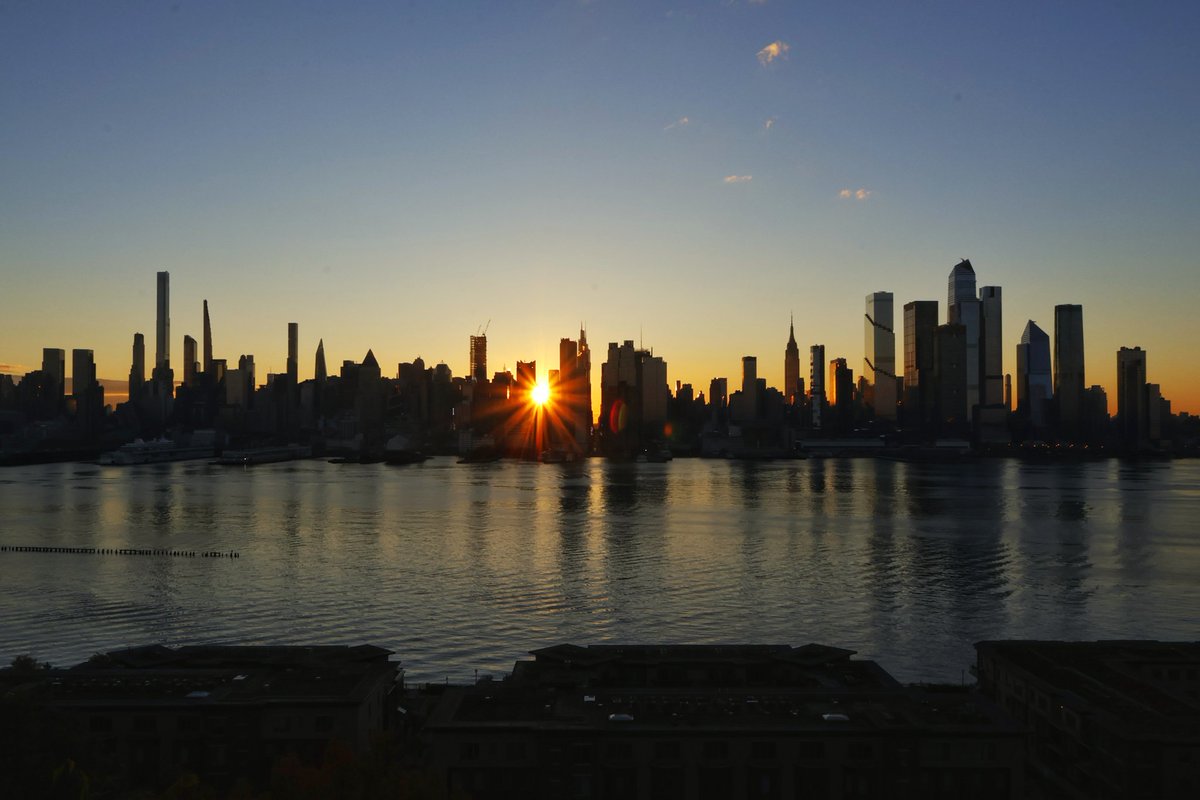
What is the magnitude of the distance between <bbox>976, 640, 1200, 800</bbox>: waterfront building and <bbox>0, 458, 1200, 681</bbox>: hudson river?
7724 mm

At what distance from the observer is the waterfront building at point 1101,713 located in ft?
69.2

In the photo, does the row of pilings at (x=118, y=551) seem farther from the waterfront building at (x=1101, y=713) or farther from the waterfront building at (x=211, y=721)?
the waterfront building at (x=1101, y=713)

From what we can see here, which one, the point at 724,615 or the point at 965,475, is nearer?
the point at 724,615

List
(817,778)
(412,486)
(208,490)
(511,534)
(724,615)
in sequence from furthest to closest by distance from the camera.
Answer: (412,486) → (208,490) → (511,534) → (724,615) → (817,778)

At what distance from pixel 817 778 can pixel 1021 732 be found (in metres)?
4.48

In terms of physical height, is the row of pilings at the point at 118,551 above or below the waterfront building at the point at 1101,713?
below

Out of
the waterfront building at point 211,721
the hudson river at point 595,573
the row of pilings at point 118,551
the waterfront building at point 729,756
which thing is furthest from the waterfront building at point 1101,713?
the row of pilings at point 118,551

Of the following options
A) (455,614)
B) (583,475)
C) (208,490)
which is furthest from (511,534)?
(583,475)

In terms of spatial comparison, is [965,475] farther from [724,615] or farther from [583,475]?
[724,615]

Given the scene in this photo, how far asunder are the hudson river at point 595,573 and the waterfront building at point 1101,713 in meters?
7.72

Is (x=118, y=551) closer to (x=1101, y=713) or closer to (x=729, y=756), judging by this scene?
(x=729, y=756)

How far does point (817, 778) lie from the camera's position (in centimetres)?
2062

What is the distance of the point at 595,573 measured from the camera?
2341 inches

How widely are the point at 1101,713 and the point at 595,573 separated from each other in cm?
3881
